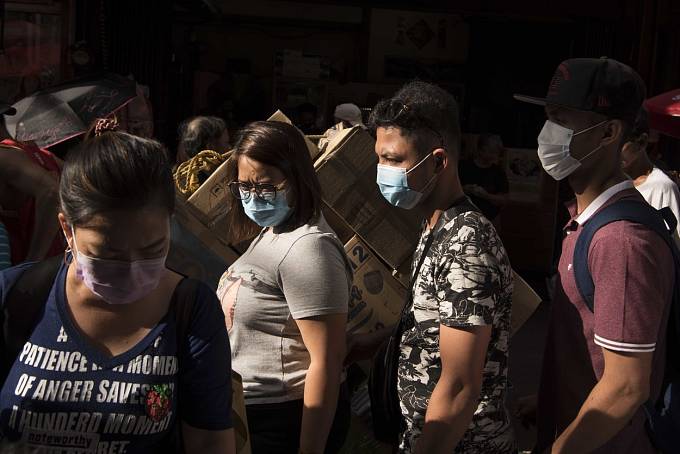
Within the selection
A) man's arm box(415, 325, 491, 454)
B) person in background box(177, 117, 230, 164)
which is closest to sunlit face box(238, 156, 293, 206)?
man's arm box(415, 325, 491, 454)

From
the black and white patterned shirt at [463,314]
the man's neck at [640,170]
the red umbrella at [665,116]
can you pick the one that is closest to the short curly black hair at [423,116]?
the black and white patterned shirt at [463,314]

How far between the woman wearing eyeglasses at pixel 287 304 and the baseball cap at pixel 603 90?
77cm

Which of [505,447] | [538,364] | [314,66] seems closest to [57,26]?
[314,66]

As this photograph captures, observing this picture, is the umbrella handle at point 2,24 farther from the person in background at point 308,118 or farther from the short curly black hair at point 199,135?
the person in background at point 308,118

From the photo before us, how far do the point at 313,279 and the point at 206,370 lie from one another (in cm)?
64

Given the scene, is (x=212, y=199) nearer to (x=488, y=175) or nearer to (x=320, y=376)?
(x=320, y=376)

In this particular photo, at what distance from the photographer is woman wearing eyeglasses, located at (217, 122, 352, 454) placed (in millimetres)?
2430

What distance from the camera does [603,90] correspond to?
2.23 metres

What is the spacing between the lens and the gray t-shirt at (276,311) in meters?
2.46

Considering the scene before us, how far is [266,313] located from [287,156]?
486 mm

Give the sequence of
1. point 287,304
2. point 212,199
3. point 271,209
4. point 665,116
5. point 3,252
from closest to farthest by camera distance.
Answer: point 287,304 → point 271,209 → point 3,252 → point 212,199 → point 665,116

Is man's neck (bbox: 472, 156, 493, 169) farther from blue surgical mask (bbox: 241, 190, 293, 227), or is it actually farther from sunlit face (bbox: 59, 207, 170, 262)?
sunlit face (bbox: 59, 207, 170, 262)

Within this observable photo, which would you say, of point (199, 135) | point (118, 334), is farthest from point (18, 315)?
point (199, 135)

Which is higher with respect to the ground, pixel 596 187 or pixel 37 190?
pixel 596 187
